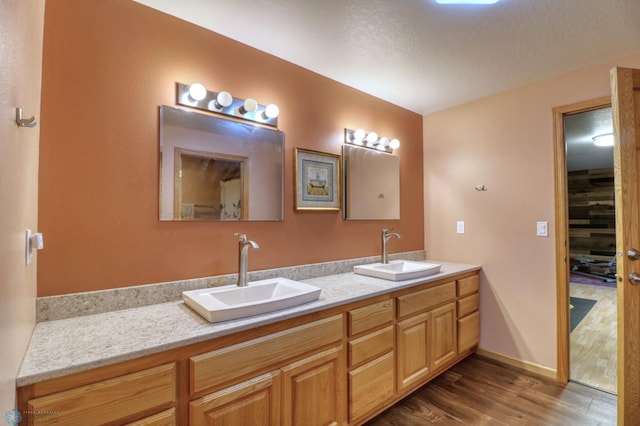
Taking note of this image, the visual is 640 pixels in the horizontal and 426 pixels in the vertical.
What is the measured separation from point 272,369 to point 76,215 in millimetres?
1067

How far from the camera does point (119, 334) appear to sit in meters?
1.06

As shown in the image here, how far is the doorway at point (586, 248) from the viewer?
7.06 feet

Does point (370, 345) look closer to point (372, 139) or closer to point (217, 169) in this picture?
point (217, 169)

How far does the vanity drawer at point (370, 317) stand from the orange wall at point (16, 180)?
1248 millimetres

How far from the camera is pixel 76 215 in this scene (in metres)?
1.28

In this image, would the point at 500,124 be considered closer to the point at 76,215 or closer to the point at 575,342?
the point at 575,342

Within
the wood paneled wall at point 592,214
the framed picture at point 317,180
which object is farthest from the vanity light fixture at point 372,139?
the wood paneled wall at point 592,214

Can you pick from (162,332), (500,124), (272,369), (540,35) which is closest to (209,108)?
(162,332)

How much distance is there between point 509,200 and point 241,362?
2.34m

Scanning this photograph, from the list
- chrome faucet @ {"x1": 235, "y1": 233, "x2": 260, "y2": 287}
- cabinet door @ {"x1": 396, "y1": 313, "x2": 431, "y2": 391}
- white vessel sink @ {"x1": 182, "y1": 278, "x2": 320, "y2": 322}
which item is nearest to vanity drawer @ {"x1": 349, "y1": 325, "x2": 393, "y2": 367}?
cabinet door @ {"x1": 396, "y1": 313, "x2": 431, "y2": 391}

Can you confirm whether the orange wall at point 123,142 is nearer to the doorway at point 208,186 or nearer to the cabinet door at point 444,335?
the doorway at point 208,186

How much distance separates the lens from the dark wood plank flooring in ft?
5.73

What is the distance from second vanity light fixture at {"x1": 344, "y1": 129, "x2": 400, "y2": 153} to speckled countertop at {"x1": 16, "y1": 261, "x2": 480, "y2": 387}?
1.30 metres

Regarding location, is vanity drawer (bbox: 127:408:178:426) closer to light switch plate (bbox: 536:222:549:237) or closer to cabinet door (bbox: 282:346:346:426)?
cabinet door (bbox: 282:346:346:426)
